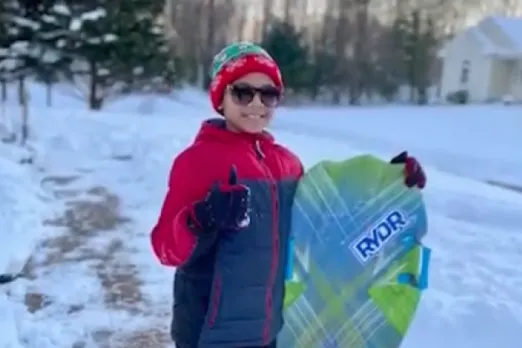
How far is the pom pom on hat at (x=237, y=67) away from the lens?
7.31ft

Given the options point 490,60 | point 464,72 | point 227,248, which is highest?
point 227,248

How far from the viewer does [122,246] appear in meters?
6.09

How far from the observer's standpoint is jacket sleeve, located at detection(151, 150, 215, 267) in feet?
6.68

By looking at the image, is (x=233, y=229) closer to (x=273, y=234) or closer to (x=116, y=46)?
(x=273, y=234)

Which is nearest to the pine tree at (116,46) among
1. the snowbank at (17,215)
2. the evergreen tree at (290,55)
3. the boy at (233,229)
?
the snowbank at (17,215)

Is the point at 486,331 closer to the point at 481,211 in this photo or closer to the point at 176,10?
the point at 481,211

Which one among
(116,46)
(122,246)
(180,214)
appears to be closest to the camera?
(180,214)

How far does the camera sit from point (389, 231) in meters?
2.70

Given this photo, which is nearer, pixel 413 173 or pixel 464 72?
pixel 413 173

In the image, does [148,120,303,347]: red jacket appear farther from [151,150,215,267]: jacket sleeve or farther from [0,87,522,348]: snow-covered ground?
[0,87,522,348]: snow-covered ground

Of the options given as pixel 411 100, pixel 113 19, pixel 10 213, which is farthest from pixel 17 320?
pixel 411 100

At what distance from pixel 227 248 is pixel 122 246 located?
411cm

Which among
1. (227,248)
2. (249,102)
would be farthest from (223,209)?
(249,102)

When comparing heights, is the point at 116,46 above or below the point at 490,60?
above
